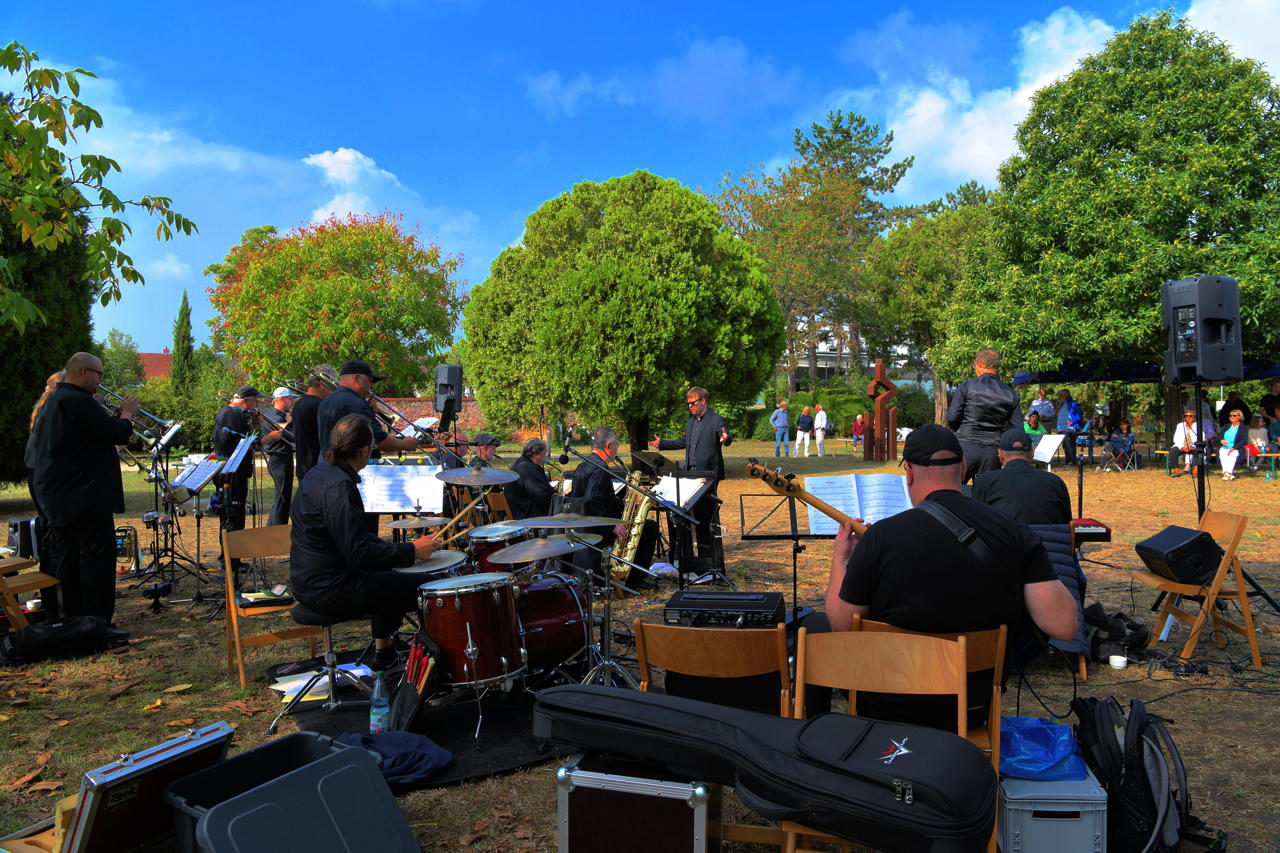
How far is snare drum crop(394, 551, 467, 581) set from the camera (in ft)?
15.0

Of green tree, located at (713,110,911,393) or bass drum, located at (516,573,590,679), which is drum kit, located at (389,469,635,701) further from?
green tree, located at (713,110,911,393)

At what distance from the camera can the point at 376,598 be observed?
456 centimetres

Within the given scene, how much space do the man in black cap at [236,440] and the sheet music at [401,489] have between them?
81.4 inches

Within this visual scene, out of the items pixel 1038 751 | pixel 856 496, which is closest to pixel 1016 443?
pixel 856 496

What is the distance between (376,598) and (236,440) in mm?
5193

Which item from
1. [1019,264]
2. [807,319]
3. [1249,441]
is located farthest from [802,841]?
[807,319]

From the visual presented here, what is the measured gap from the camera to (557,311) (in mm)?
16828

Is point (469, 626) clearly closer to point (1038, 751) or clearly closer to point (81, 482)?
point (1038, 751)

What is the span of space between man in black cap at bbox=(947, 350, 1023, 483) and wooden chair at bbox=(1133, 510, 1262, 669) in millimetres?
2293

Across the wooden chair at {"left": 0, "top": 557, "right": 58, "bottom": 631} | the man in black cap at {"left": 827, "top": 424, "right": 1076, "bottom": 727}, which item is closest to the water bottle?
the man in black cap at {"left": 827, "top": 424, "right": 1076, "bottom": 727}

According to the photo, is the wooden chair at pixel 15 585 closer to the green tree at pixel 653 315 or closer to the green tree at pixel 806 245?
the green tree at pixel 653 315

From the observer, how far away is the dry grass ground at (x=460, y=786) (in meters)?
3.55

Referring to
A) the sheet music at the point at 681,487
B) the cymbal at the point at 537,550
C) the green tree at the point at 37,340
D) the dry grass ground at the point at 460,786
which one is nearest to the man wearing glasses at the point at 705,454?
the sheet music at the point at 681,487

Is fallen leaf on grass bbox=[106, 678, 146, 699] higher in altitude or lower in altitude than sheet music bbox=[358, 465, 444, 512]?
lower
